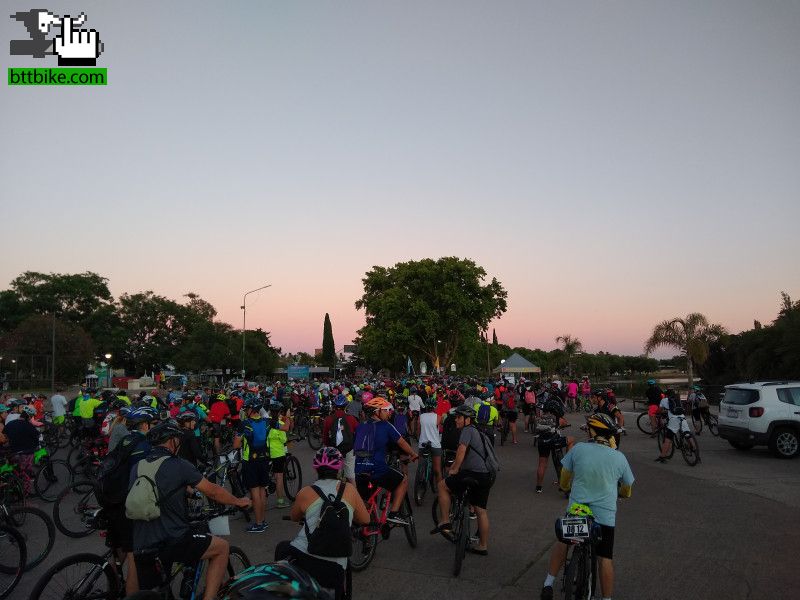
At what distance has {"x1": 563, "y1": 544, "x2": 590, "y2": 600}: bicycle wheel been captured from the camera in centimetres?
482

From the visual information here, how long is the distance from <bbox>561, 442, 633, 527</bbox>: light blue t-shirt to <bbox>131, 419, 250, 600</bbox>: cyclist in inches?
116

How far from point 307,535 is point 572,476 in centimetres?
267

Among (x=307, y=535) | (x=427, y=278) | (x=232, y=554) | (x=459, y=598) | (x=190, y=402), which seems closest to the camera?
(x=307, y=535)

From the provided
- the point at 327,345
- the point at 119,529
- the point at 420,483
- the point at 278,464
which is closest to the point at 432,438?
the point at 420,483

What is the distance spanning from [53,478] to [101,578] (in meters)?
8.58

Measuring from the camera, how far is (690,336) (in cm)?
3597

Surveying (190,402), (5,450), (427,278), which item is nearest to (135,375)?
(427,278)

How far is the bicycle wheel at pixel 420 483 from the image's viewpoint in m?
10.0

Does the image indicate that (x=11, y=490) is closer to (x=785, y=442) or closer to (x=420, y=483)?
(x=420, y=483)

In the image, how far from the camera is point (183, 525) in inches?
171

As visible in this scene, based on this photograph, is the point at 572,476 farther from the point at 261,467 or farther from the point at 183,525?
the point at 261,467

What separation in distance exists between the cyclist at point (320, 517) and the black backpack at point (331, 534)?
4 centimetres

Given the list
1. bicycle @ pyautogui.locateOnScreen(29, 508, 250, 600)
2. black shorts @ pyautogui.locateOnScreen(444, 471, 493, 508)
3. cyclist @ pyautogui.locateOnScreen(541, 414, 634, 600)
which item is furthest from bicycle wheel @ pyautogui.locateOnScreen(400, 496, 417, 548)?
bicycle @ pyautogui.locateOnScreen(29, 508, 250, 600)

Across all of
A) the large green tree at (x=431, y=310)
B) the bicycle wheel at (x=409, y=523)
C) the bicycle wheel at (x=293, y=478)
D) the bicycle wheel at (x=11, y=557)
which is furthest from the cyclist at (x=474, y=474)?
the large green tree at (x=431, y=310)
